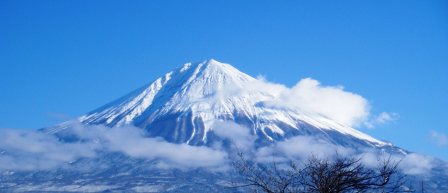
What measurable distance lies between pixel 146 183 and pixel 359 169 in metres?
170

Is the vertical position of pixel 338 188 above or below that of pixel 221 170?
below

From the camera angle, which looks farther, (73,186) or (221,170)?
(221,170)

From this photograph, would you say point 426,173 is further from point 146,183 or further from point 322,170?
point 322,170

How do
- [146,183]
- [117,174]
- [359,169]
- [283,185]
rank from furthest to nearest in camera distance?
[117,174]
[146,183]
[283,185]
[359,169]

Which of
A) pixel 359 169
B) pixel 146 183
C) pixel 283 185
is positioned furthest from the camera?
pixel 146 183

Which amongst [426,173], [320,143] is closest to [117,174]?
[320,143]

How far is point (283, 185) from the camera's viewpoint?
25.1ft

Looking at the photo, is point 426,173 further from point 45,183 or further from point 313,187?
point 313,187

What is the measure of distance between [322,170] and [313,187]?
260mm

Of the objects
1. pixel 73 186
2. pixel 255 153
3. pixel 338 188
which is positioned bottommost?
pixel 338 188

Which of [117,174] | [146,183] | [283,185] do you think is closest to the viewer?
[283,185]

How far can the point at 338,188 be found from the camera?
733cm

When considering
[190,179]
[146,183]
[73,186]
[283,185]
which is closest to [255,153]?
[190,179]

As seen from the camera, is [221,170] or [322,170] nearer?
[322,170]
